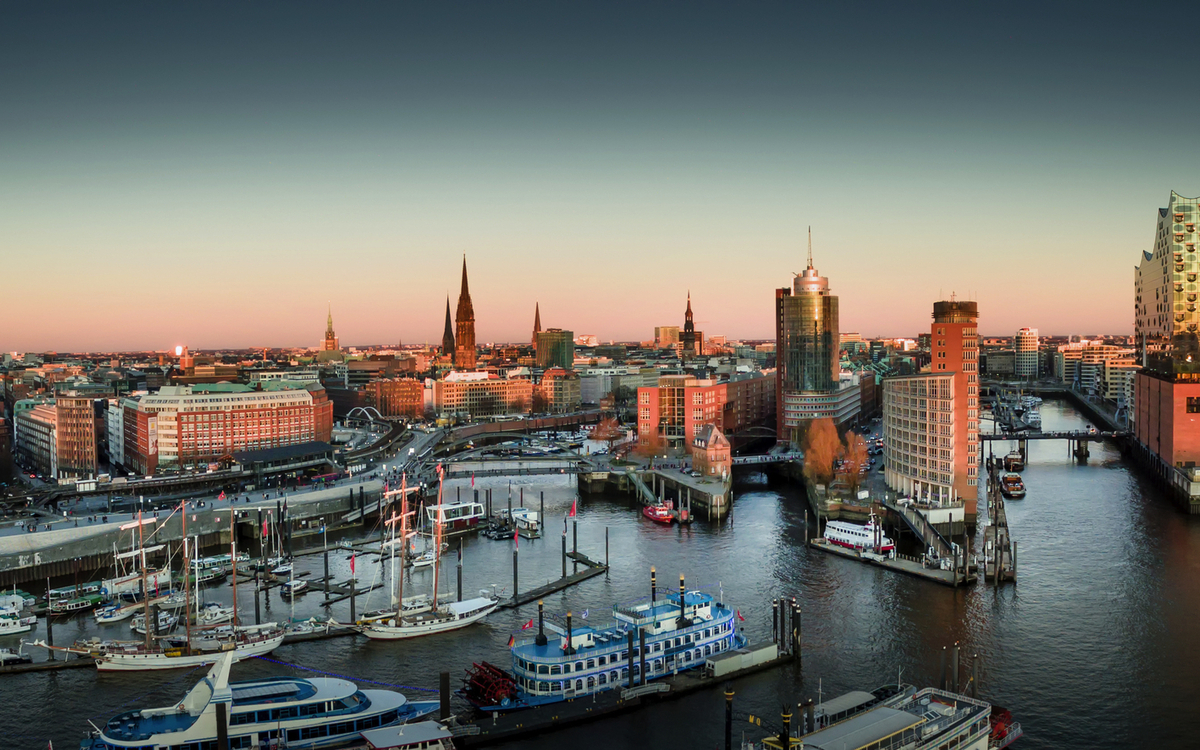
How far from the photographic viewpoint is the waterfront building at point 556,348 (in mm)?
159125

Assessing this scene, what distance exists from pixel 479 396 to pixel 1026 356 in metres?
104

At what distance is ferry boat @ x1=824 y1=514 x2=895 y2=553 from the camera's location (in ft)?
124

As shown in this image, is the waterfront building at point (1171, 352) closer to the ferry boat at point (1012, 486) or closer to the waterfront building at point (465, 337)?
the ferry boat at point (1012, 486)

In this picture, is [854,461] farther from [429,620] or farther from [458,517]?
[429,620]

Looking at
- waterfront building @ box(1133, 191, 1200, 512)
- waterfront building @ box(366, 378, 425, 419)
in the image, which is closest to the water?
waterfront building @ box(1133, 191, 1200, 512)

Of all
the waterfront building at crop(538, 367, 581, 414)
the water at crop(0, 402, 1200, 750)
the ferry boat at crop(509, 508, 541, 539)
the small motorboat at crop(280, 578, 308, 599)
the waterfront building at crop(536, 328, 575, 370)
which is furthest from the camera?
the waterfront building at crop(536, 328, 575, 370)

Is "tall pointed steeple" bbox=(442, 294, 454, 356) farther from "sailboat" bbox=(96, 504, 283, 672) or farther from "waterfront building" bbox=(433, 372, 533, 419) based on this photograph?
"sailboat" bbox=(96, 504, 283, 672)

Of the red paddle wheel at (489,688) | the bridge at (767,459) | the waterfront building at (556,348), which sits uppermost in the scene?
the waterfront building at (556,348)

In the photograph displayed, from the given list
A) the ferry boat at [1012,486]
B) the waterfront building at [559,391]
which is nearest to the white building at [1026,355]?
the waterfront building at [559,391]

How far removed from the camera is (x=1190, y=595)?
3206 cm

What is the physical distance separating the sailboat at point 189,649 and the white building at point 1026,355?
499ft

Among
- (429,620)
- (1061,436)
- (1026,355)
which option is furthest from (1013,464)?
(1026,355)

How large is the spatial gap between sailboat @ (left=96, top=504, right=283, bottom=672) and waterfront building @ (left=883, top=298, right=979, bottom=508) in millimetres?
29076

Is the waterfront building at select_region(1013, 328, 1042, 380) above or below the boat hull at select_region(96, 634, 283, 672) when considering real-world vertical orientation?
above
